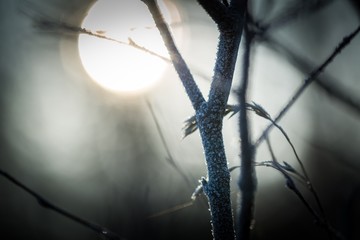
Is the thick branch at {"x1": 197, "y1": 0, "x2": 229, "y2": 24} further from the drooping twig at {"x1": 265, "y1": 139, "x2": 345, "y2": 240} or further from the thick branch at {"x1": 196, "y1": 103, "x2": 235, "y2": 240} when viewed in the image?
the drooping twig at {"x1": 265, "y1": 139, "x2": 345, "y2": 240}

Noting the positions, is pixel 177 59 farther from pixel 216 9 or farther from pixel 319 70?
pixel 319 70

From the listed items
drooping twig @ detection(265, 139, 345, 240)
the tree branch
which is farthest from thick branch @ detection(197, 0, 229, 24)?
drooping twig @ detection(265, 139, 345, 240)

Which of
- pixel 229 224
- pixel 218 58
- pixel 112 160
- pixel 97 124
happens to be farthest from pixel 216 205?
pixel 97 124

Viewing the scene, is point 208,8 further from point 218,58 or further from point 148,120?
point 148,120

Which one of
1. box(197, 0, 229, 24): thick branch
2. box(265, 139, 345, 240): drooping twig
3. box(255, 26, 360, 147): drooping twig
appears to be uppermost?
box(197, 0, 229, 24): thick branch

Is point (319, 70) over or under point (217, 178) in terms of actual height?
over

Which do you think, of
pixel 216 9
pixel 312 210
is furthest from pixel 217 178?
pixel 216 9

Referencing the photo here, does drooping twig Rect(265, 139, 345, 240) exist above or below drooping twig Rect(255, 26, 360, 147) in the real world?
below

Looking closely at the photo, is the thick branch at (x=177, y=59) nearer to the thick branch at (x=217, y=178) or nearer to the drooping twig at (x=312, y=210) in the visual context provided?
the thick branch at (x=217, y=178)
